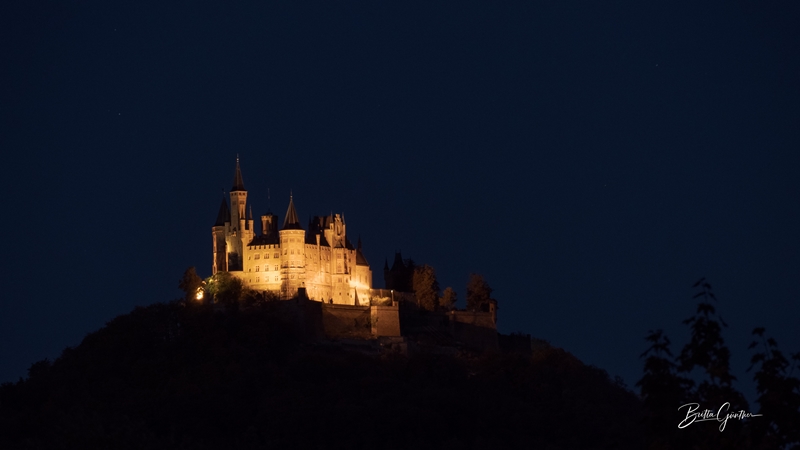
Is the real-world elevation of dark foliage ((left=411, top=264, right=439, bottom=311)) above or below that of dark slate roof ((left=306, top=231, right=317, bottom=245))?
below

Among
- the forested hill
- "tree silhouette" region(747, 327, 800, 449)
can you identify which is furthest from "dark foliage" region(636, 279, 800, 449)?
the forested hill

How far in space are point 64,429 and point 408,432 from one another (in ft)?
60.3

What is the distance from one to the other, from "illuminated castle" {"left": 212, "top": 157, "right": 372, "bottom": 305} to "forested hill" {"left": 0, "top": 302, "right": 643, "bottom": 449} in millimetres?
2887

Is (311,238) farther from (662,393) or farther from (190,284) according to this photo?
(662,393)

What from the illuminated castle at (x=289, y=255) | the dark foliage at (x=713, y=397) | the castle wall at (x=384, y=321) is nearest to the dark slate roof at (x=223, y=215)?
the illuminated castle at (x=289, y=255)

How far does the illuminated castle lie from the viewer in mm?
84812

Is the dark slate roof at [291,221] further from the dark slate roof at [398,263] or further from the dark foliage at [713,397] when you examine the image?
the dark foliage at [713,397]

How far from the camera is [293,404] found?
251 feet

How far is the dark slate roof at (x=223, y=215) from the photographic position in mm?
87875

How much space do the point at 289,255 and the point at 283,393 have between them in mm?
9940

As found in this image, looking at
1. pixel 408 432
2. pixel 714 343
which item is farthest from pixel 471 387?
pixel 714 343

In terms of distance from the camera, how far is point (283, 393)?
77.8 meters

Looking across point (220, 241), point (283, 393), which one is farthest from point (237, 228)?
point (283, 393)

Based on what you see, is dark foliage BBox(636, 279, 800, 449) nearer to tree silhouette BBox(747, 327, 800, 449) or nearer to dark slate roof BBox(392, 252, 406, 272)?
tree silhouette BBox(747, 327, 800, 449)
